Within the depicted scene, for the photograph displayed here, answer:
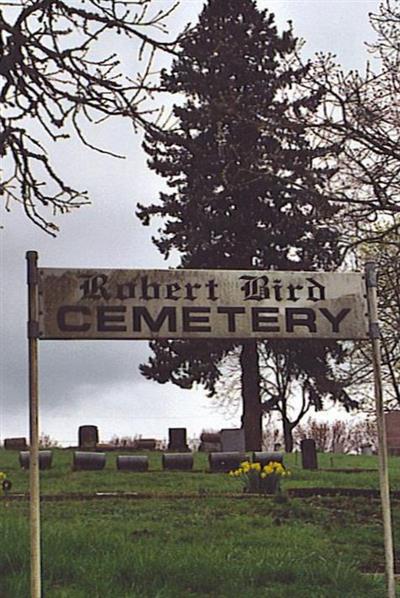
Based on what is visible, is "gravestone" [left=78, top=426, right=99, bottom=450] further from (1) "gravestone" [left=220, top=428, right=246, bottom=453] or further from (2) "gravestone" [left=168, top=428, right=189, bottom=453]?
(1) "gravestone" [left=220, top=428, right=246, bottom=453]

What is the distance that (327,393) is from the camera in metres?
32.0

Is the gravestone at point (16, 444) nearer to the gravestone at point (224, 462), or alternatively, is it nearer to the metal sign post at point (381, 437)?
the gravestone at point (224, 462)

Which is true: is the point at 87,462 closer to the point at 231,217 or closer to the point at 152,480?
the point at 152,480

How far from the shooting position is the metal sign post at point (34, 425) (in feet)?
24.6

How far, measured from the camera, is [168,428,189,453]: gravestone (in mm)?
29969

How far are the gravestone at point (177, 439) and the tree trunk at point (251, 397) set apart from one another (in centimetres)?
165

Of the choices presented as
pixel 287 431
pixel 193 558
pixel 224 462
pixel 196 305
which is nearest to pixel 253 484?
pixel 224 462

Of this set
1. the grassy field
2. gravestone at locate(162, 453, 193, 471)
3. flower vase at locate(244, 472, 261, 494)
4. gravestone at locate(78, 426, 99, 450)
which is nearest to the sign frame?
the grassy field

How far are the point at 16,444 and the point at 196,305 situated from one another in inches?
880

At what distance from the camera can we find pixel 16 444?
99.0ft

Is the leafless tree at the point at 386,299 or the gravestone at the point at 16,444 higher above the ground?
the leafless tree at the point at 386,299

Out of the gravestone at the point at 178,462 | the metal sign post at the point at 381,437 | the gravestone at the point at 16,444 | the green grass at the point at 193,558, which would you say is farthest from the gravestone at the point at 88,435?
the metal sign post at the point at 381,437

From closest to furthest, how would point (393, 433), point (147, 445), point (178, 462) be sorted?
point (178, 462)
point (147, 445)
point (393, 433)

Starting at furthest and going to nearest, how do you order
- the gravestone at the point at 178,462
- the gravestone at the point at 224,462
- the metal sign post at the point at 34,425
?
the gravestone at the point at 178,462 < the gravestone at the point at 224,462 < the metal sign post at the point at 34,425
